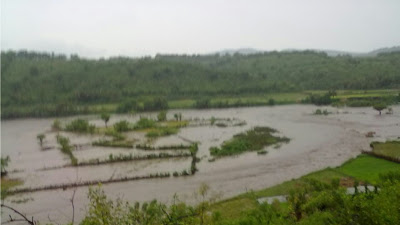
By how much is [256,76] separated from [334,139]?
75.6 metres

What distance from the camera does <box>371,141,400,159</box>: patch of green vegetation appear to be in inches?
1422

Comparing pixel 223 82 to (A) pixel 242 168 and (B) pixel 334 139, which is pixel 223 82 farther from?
(A) pixel 242 168

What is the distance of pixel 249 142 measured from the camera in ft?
165

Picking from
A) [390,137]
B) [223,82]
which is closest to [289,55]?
[223,82]

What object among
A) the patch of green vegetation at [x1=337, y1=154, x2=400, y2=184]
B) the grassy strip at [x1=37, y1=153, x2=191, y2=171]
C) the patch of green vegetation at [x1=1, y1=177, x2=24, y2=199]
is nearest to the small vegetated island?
the grassy strip at [x1=37, y1=153, x2=191, y2=171]

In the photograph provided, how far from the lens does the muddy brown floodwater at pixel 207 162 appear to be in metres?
34.8

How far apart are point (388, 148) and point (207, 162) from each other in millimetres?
20089

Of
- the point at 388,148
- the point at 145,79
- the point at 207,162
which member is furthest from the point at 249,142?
the point at 145,79

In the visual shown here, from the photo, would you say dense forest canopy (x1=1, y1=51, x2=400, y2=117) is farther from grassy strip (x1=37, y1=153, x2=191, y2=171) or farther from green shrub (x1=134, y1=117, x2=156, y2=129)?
grassy strip (x1=37, y1=153, x2=191, y2=171)

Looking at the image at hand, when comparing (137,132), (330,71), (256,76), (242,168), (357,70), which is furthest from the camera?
(256,76)

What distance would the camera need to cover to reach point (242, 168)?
134 ft

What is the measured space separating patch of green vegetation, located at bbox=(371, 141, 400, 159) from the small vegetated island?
12471 millimetres

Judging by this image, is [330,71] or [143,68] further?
[143,68]

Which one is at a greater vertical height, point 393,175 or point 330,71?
point 330,71
